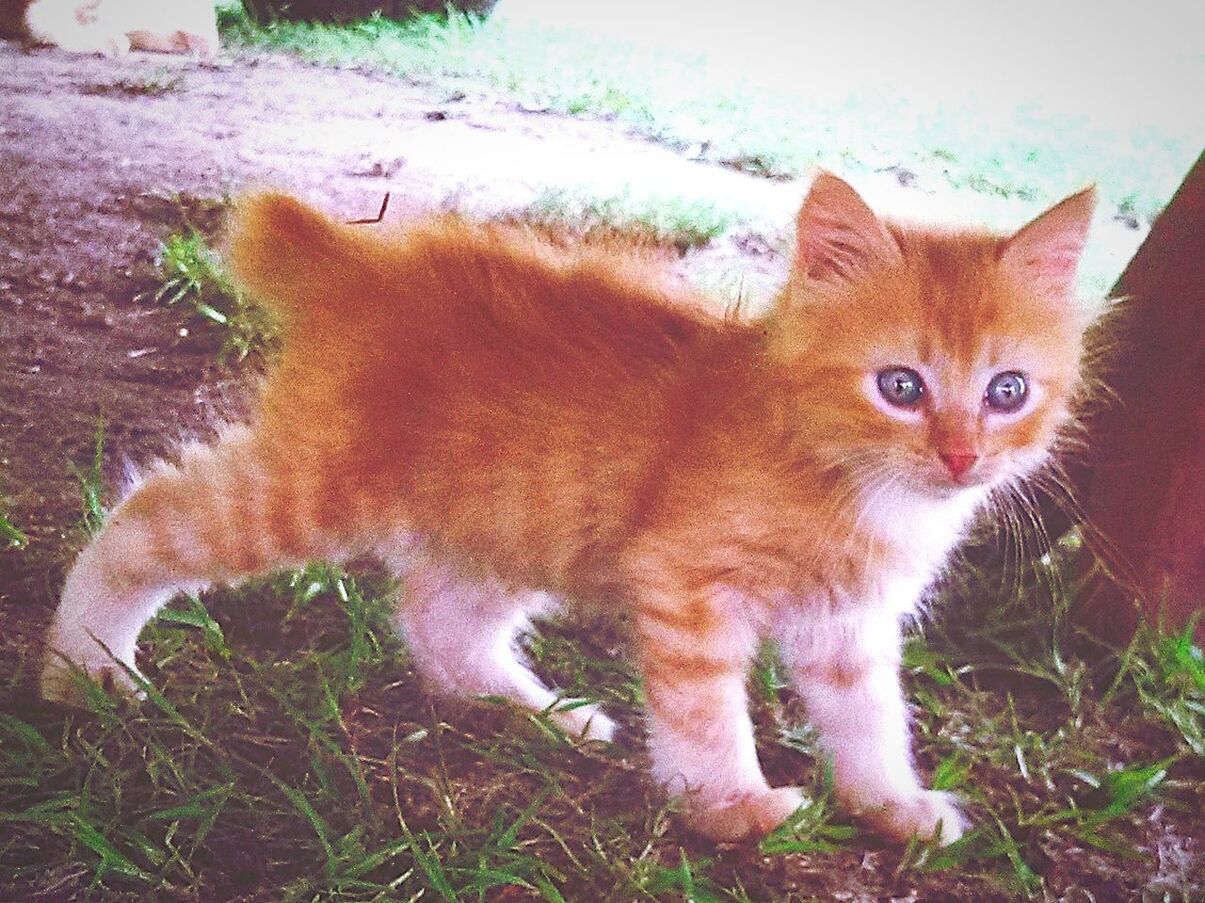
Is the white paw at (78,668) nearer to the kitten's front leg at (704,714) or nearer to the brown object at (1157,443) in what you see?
the kitten's front leg at (704,714)

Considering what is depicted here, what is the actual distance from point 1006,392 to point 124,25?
100cm

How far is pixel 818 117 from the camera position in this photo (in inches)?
45.1

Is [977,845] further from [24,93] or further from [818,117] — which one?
[24,93]

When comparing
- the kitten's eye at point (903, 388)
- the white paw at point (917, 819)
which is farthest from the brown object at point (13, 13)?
the white paw at point (917, 819)

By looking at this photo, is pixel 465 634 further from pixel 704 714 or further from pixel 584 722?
pixel 704 714

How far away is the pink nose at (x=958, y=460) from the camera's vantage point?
0.90m

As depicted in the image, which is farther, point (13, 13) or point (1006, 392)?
point (13, 13)

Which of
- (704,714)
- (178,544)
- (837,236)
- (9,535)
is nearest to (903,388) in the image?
(837,236)

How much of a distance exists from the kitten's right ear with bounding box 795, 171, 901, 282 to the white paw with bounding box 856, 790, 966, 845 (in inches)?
20.9

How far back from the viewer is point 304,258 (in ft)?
3.62

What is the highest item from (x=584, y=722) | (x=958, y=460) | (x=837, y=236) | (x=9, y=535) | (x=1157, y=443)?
(x=837, y=236)

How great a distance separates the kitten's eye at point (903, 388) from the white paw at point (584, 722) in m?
0.48

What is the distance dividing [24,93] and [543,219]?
590 mm

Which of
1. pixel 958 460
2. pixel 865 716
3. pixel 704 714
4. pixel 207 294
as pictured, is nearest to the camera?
pixel 958 460
